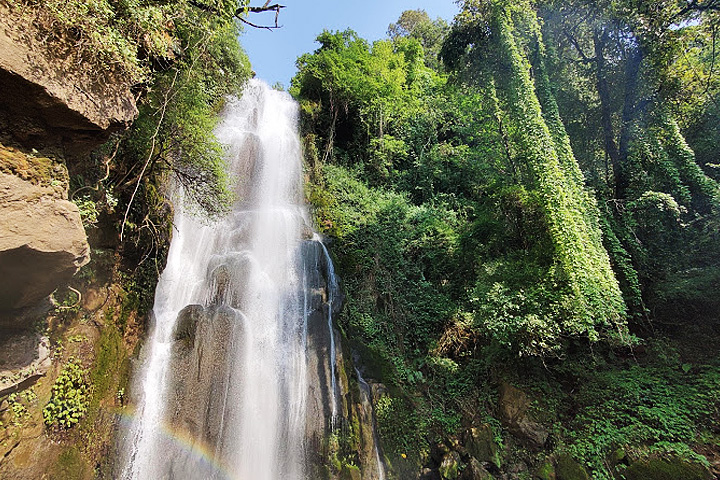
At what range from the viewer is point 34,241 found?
115 inches

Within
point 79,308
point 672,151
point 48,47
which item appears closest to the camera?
point 48,47

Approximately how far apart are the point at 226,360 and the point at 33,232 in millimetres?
4009

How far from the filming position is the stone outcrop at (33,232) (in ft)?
9.28

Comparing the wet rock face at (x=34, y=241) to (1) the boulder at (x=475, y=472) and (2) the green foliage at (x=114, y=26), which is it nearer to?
(2) the green foliage at (x=114, y=26)

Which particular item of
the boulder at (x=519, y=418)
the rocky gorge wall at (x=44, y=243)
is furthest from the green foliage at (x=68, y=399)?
the boulder at (x=519, y=418)

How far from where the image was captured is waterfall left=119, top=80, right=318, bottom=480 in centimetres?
532

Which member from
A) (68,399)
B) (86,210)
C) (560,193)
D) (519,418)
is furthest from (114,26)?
(519,418)

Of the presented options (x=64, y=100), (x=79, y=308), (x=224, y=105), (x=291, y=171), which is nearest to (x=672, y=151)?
(x=291, y=171)

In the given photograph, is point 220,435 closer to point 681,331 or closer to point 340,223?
point 340,223

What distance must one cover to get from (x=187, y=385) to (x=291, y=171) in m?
7.55

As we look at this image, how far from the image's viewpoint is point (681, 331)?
255 inches

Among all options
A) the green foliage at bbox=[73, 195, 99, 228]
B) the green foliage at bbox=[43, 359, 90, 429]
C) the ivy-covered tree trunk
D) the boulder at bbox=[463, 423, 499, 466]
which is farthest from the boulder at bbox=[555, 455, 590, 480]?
the green foliage at bbox=[73, 195, 99, 228]

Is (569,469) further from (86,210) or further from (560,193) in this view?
(86,210)

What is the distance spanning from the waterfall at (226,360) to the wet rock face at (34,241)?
2826 mm
